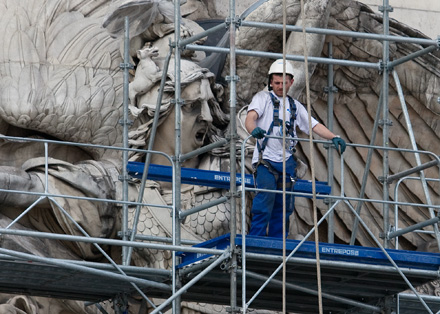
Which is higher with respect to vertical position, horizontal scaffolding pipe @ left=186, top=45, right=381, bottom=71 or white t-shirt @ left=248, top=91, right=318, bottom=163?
horizontal scaffolding pipe @ left=186, top=45, right=381, bottom=71

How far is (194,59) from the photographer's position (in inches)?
821

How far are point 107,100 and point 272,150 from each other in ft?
10.1

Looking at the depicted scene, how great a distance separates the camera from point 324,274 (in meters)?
18.1

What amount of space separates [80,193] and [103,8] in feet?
7.84

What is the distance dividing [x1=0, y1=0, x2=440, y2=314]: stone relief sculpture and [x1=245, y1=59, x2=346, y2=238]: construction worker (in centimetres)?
176

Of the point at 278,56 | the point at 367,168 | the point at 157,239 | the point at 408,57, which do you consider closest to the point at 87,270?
the point at 157,239

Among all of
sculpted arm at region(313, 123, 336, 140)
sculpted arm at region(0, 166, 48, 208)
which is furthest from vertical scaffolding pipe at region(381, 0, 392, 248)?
sculpted arm at region(0, 166, 48, 208)

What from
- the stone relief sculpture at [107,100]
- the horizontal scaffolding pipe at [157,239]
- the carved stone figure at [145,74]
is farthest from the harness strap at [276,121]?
the carved stone figure at [145,74]

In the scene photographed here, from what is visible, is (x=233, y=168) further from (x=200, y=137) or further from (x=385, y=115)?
(x=200, y=137)

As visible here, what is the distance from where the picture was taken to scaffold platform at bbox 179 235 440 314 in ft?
57.6

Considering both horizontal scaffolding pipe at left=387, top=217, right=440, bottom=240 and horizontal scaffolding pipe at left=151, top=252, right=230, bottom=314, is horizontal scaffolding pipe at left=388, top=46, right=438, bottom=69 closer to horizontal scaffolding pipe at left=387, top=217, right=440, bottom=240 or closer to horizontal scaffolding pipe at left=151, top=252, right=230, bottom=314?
horizontal scaffolding pipe at left=387, top=217, right=440, bottom=240

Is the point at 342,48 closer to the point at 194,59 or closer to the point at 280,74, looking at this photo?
the point at 194,59

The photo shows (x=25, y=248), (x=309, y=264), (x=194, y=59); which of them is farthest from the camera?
(x=194, y=59)

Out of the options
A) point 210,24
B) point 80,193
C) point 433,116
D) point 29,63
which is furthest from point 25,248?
point 433,116
